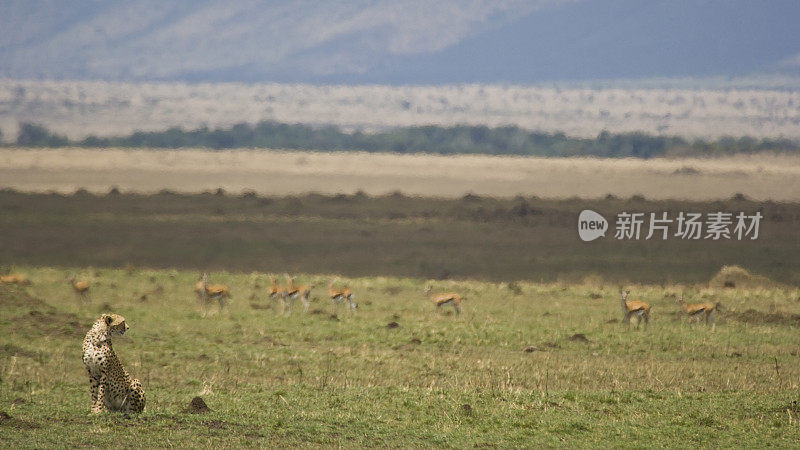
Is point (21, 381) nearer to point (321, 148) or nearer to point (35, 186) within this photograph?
point (35, 186)

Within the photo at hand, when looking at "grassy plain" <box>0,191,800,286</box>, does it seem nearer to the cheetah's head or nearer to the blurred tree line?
the blurred tree line

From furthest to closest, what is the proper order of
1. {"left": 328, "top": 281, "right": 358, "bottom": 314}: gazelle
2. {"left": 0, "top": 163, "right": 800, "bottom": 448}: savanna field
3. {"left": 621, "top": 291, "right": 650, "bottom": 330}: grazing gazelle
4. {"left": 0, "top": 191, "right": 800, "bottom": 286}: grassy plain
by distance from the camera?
{"left": 0, "top": 191, "right": 800, "bottom": 286}: grassy plain
{"left": 328, "top": 281, "right": 358, "bottom": 314}: gazelle
{"left": 621, "top": 291, "right": 650, "bottom": 330}: grazing gazelle
{"left": 0, "top": 163, "right": 800, "bottom": 448}: savanna field

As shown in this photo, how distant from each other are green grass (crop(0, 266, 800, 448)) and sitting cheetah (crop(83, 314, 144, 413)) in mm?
331

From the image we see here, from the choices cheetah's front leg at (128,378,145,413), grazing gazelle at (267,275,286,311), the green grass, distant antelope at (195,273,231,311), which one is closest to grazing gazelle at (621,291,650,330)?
the green grass

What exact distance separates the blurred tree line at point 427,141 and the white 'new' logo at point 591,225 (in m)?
3.50

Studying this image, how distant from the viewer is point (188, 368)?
20.8 m

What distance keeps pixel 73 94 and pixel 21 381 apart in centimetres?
8326

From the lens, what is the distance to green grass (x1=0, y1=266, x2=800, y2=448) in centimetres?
1438

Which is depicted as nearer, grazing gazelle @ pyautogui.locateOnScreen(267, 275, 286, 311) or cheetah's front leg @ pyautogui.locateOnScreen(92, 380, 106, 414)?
cheetah's front leg @ pyautogui.locateOnScreen(92, 380, 106, 414)

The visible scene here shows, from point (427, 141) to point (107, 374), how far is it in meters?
68.7

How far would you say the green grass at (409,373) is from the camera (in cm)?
1438

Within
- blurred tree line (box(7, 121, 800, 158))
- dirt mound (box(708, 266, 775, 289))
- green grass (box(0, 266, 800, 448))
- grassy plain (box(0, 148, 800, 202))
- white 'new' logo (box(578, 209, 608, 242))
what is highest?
blurred tree line (box(7, 121, 800, 158))

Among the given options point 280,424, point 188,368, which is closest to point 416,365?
point 188,368

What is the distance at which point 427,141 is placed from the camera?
82312mm
